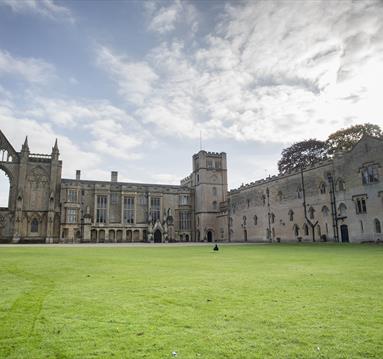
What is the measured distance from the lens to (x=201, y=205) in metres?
65.4

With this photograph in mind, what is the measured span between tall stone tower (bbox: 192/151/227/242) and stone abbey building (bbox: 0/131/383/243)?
20 cm

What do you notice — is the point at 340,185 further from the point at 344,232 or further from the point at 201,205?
the point at 201,205

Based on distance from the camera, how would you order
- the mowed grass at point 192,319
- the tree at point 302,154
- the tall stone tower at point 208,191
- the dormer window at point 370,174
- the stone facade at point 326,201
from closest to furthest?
the mowed grass at point 192,319 < the dormer window at point 370,174 < the stone facade at point 326,201 < the tree at point 302,154 < the tall stone tower at point 208,191

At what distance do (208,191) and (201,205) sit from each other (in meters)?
3.26

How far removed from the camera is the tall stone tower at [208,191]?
64.8 m

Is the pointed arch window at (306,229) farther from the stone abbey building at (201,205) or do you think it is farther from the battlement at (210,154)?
the battlement at (210,154)

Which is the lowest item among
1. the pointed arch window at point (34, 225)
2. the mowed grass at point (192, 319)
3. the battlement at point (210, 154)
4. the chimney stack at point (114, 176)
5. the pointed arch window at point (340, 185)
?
the mowed grass at point (192, 319)

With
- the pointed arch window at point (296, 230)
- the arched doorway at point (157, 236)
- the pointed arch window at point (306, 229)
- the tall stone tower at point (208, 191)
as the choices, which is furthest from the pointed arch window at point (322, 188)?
the arched doorway at point (157, 236)

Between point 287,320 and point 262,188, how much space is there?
47.8m

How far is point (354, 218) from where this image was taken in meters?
35.2

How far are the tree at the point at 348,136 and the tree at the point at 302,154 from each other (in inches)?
70.3

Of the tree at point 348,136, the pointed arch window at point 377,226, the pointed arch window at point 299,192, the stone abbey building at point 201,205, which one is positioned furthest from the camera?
the tree at point 348,136

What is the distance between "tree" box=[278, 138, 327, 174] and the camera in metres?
52.9

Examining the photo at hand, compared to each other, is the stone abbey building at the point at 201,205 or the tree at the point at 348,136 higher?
the tree at the point at 348,136
